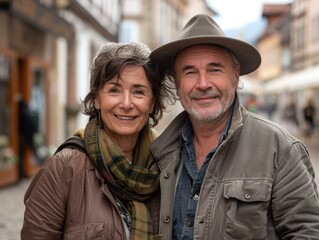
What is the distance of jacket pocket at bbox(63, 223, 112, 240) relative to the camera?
2.37 m

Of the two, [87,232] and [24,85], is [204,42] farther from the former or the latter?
[24,85]

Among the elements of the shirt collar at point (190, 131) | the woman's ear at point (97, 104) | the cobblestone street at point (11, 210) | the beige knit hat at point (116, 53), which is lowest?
the cobblestone street at point (11, 210)

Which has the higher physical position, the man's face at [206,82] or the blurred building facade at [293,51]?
the blurred building facade at [293,51]

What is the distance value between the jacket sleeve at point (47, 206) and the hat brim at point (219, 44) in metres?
0.73

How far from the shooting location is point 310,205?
2.29 m

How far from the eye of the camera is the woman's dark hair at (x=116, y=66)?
8.56ft

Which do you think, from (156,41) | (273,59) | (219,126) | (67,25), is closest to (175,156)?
(219,126)

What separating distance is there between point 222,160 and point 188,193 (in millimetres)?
228

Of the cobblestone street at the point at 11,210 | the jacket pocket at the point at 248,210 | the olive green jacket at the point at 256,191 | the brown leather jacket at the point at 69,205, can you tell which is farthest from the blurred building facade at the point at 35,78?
the jacket pocket at the point at 248,210

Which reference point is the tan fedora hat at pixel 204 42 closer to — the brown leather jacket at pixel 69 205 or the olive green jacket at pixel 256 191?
the olive green jacket at pixel 256 191

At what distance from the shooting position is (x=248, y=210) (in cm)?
233

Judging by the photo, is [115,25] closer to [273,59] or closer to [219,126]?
[219,126]

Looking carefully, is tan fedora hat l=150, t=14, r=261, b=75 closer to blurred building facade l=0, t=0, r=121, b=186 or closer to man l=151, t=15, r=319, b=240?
man l=151, t=15, r=319, b=240

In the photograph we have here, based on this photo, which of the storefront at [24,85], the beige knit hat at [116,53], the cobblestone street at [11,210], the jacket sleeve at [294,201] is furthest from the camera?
the storefront at [24,85]
